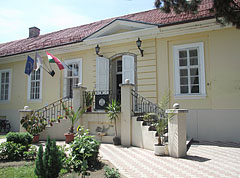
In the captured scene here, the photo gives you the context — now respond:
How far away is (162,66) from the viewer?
895 cm

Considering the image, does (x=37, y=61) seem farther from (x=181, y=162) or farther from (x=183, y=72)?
(x=181, y=162)

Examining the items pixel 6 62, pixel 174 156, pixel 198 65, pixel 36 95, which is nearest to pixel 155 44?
pixel 198 65

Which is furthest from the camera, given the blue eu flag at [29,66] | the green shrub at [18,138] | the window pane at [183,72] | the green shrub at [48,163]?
the blue eu flag at [29,66]

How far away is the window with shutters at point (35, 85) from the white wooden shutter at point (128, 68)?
558 cm

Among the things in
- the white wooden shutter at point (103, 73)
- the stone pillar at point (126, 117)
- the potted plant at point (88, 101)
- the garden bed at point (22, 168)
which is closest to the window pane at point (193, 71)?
the stone pillar at point (126, 117)

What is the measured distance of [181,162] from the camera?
5.31 meters

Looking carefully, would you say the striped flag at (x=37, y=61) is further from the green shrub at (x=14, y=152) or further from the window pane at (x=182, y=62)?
the window pane at (x=182, y=62)

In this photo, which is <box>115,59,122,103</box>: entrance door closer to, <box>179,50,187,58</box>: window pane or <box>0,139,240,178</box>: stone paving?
<box>179,50,187,58</box>: window pane

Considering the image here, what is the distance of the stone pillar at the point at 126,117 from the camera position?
24.3 feet

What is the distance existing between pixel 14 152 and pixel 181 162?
4389mm

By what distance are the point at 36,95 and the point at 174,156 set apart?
9.37m

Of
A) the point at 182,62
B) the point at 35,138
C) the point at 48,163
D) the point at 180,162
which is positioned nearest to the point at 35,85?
the point at 35,138

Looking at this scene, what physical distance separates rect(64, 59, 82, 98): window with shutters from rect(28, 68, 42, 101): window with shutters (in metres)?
1.95

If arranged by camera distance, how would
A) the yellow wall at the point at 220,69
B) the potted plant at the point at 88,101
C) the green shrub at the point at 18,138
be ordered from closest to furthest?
the green shrub at the point at 18,138, the yellow wall at the point at 220,69, the potted plant at the point at 88,101
